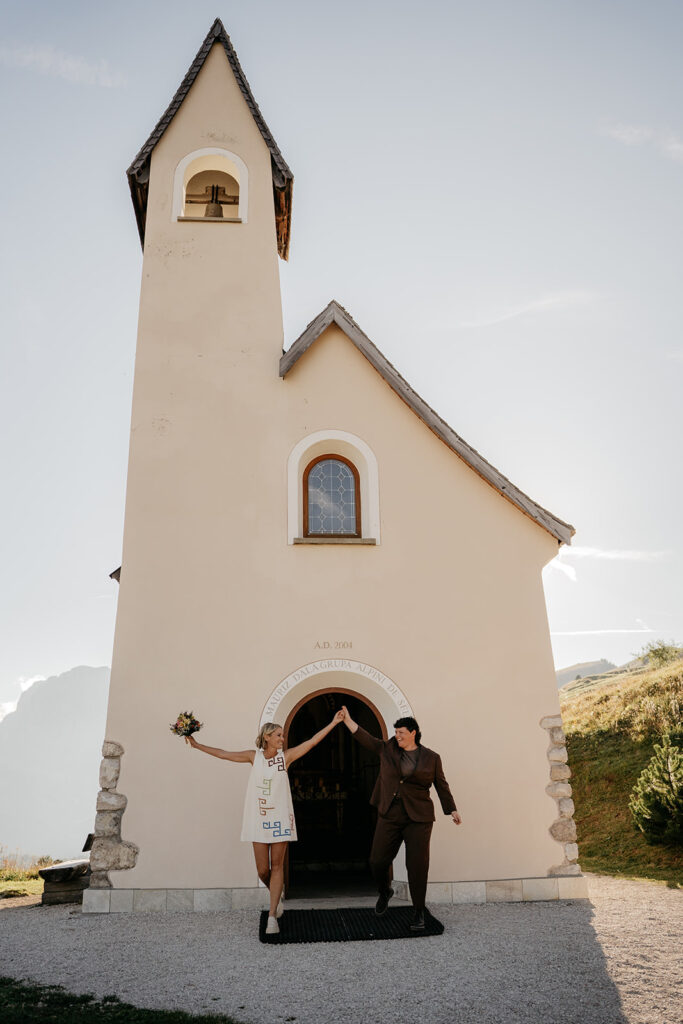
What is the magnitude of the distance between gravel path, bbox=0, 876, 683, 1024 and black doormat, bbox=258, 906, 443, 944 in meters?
0.16

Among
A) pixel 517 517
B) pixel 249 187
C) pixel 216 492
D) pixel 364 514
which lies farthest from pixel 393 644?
pixel 249 187

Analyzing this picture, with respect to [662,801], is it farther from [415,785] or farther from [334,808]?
[415,785]

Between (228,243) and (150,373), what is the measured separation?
2358 millimetres

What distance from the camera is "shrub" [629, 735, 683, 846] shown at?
10.6 meters

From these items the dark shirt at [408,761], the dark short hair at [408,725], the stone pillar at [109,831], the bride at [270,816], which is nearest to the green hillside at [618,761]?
the dark shirt at [408,761]

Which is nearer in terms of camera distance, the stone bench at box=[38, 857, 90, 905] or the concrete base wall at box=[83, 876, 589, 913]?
the concrete base wall at box=[83, 876, 589, 913]

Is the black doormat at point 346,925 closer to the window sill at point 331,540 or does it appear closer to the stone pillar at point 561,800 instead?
the stone pillar at point 561,800

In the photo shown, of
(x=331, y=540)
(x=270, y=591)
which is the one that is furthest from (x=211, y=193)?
(x=270, y=591)

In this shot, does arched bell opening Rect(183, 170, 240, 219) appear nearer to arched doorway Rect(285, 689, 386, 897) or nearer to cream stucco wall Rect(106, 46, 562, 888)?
cream stucco wall Rect(106, 46, 562, 888)

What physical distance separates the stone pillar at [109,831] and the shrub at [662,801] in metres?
7.62

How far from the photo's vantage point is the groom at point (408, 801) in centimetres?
680

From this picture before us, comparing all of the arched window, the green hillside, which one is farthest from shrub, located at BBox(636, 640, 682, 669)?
the arched window

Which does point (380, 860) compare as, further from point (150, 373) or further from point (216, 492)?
point (150, 373)

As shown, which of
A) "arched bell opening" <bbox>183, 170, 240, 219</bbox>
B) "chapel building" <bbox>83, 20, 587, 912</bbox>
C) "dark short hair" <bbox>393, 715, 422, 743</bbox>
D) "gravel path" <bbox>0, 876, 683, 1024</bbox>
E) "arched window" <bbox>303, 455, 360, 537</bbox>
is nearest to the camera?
"gravel path" <bbox>0, 876, 683, 1024</bbox>
